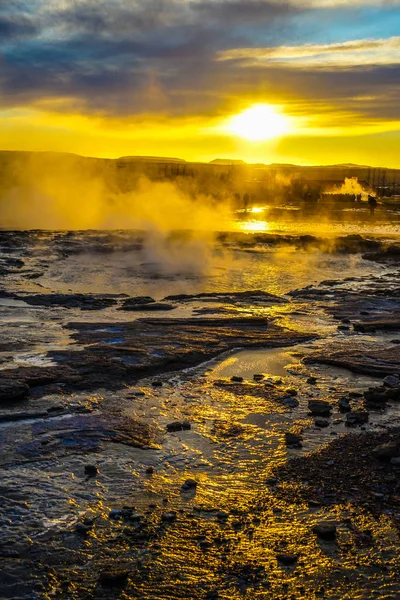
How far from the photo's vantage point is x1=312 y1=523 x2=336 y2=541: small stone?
450cm

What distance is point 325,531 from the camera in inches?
178

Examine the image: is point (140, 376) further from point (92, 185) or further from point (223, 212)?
point (92, 185)

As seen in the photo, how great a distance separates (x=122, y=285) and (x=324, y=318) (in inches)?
201

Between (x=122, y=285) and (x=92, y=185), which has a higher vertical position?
(x=92, y=185)

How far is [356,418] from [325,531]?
7.41 feet

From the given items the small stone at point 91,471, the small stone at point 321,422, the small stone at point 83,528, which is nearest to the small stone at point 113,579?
the small stone at point 83,528

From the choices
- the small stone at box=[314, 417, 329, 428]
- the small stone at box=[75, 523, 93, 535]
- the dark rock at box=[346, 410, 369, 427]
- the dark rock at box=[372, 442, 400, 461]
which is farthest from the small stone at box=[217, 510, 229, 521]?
the dark rock at box=[346, 410, 369, 427]

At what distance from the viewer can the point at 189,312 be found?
38.7 ft

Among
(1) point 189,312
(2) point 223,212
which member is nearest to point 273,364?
(1) point 189,312

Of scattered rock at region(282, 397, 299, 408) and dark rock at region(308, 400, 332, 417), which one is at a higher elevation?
dark rock at region(308, 400, 332, 417)

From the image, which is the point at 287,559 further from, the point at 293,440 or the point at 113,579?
the point at 293,440

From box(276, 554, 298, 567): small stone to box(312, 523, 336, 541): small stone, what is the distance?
13.2 inches

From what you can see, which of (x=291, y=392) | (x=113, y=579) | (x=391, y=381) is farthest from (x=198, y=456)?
(x=391, y=381)

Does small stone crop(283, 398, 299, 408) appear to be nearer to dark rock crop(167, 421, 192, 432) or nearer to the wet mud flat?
the wet mud flat
